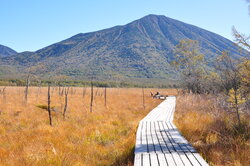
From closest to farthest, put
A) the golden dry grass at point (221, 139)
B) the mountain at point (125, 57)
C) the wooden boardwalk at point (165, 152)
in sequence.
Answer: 1. the wooden boardwalk at point (165, 152)
2. the golden dry grass at point (221, 139)
3. the mountain at point (125, 57)

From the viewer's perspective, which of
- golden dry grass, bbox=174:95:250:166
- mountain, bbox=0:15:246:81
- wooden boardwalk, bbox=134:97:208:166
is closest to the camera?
wooden boardwalk, bbox=134:97:208:166

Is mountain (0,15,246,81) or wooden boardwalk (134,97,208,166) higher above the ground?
mountain (0,15,246,81)

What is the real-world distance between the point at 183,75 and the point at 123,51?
453ft

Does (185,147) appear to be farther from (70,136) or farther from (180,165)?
(70,136)

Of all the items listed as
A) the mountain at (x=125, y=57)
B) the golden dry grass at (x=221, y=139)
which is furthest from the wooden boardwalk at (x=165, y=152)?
the mountain at (x=125, y=57)

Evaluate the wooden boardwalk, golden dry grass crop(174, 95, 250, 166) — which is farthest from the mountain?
the wooden boardwalk

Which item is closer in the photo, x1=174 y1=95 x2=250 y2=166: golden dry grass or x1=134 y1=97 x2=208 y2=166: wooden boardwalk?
x1=134 y1=97 x2=208 y2=166: wooden boardwalk

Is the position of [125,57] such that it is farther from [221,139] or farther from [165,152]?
[165,152]

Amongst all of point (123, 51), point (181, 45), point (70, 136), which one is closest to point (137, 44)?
point (123, 51)

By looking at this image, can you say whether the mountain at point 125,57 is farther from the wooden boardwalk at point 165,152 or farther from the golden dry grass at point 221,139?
the wooden boardwalk at point 165,152

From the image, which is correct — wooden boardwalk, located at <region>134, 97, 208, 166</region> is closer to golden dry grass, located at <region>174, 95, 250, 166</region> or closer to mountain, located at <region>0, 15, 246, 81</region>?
golden dry grass, located at <region>174, 95, 250, 166</region>

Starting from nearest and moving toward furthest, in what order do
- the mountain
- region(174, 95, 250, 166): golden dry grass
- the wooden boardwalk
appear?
the wooden boardwalk < region(174, 95, 250, 166): golden dry grass < the mountain

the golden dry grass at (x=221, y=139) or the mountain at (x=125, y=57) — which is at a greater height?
the mountain at (x=125, y=57)

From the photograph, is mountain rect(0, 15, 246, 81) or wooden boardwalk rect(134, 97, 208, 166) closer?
wooden boardwalk rect(134, 97, 208, 166)
